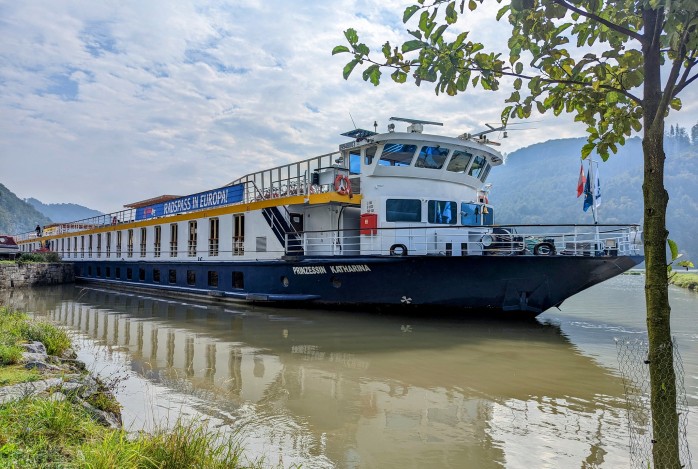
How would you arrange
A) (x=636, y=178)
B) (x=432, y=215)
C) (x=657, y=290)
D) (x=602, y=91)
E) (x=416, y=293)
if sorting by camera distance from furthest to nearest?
(x=636, y=178)
(x=432, y=215)
(x=416, y=293)
(x=602, y=91)
(x=657, y=290)

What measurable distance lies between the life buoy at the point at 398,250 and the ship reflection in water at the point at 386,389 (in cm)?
172

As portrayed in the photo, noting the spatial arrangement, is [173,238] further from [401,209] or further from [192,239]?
[401,209]

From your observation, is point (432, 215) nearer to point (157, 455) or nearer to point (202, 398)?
point (202, 398)

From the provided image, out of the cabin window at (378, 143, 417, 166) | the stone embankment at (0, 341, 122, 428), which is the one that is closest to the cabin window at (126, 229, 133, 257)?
the cabin window at (378, 143, 417, 166)

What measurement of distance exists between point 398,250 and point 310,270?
2908 millimetres

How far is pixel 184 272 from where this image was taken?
19.4 metres

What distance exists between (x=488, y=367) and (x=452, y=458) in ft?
11.7

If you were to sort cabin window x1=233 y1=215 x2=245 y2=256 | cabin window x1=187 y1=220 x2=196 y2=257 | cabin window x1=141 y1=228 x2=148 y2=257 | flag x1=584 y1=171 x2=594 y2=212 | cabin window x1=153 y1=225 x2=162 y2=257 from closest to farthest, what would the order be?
flag x1=584 y1=171 x2=594 y2=212
cabin window x1=233 y1=215 x2=245 y2=256
cabin window x1=187 y1=220 x2=196 y2=257
cabin window x1=153 y1=225 x2=162 y2=257
cabin window x1=141 y1=228 x2=148 y2=257

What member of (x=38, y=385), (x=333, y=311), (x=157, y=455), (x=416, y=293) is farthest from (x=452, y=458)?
(x=333, y=311)

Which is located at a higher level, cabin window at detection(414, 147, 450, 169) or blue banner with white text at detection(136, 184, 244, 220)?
cabin window at detection(414, 147, 450, 169)

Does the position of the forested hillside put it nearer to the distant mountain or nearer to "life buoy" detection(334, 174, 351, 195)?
"life buoy" detection(334, 174, 351, 195)

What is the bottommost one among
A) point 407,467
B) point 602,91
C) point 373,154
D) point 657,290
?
point 407,467

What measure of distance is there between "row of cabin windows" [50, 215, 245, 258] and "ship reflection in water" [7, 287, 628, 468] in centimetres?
551

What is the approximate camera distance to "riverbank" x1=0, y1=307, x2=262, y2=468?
2939mm
